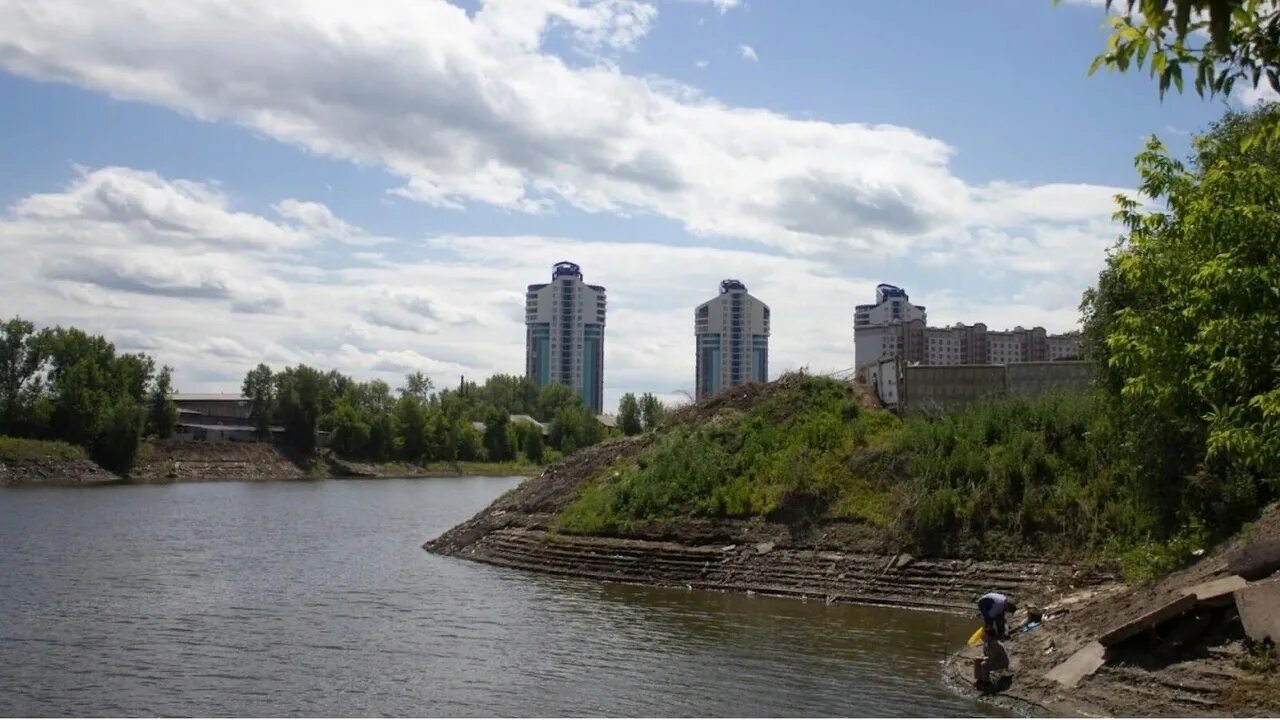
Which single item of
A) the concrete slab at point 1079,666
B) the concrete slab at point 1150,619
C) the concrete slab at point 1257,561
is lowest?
the concrete slab at point 1079,666

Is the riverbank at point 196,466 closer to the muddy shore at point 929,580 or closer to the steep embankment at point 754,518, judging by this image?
the steep embankment at point 754,518

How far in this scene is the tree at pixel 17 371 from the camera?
8631 cm

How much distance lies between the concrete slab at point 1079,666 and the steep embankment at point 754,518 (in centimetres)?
692

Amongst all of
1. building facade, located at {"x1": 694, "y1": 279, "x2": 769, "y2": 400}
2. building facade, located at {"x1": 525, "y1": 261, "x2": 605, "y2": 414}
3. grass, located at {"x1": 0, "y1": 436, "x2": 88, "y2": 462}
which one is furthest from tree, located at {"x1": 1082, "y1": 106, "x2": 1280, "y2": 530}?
building facade, located at {"x1": 525, "y1": 261, "x2": 605, "y2": 414}

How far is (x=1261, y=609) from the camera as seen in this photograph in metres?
12.8

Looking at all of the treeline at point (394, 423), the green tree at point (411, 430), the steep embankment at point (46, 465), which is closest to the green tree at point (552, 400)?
the treeline at point (394, 423)

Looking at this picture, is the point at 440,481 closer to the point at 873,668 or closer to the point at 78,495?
the point at 78,495

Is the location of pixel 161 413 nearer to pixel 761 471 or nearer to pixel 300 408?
pixel 300 408

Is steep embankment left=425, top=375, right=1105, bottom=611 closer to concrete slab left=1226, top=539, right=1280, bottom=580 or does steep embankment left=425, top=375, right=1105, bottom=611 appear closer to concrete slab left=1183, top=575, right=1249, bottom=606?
concrete slab left=1226, top=539, right=1280, bottom=580

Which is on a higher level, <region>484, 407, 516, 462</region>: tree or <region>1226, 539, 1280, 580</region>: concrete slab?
<region>484, 407, 516, 462</region>: tree

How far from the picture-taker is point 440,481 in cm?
10062

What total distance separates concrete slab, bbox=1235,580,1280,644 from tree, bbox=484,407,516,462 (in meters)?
113

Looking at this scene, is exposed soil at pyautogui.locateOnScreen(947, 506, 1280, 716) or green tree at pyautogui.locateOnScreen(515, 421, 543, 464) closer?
exposed soil at pyautogui.locateOnScreen(947, 506, 1280, 716)

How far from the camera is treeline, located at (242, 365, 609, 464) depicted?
106062 millimetres
